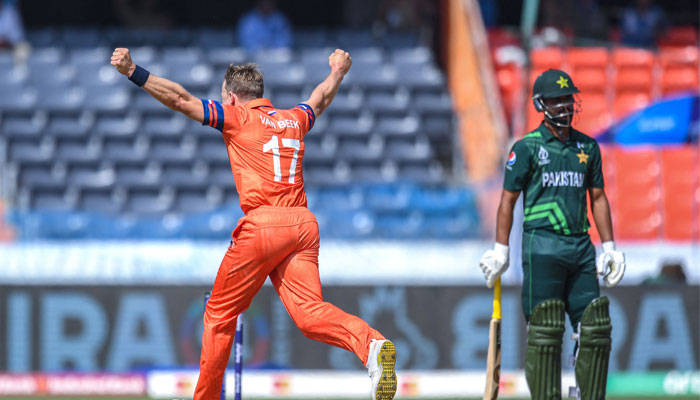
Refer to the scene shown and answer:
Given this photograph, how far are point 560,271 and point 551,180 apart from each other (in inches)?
21.5

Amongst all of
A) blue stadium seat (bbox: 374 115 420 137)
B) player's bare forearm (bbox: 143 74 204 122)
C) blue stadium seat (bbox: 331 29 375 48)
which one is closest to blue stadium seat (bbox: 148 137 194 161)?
blue stadium seat (bbox: 374 115 420 137)

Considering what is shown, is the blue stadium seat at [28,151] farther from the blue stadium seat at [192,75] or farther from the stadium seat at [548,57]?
the stadium seat at [548,57]

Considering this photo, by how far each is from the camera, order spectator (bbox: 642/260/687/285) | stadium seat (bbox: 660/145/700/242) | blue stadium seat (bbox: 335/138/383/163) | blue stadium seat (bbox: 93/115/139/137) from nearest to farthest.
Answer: spectator (bbox: 642/260/687/285) → stadium seat (bbox: 660/145/700/242) → blue stadium seat (bbox: 93/115/139/137) → blue stadium seat (bbox: 335/138/383/163)

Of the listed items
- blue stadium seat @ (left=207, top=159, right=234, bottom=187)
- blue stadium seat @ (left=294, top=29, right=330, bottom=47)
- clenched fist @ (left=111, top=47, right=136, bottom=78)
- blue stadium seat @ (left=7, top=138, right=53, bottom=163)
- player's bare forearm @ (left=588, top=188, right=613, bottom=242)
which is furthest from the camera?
blue stadium seat @ (left=294, top=29, right=330, bottom=47)

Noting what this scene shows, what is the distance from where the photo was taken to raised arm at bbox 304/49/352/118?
7066mm

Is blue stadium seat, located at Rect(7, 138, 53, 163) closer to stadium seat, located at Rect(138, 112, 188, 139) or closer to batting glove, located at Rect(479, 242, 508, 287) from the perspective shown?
stadium seat, located at Rect(138, 112, 188, 139)

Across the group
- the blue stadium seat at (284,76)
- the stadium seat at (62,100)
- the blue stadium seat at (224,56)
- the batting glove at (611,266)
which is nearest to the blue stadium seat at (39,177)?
the stadium seat at (62,100)

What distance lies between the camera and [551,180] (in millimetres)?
6645

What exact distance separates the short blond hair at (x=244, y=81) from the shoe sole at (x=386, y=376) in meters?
1.73

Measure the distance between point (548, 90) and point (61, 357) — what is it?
6.25 metres

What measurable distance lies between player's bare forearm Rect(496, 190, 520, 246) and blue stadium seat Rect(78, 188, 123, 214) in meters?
9.15

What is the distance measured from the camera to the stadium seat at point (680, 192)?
14.0 m

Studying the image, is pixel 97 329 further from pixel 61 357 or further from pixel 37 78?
pixel 37 78

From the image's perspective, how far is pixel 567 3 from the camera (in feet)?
61.7
